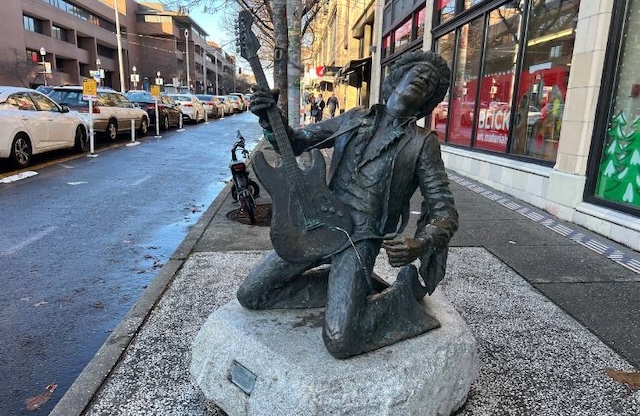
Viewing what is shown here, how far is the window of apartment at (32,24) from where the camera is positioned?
4553 cm

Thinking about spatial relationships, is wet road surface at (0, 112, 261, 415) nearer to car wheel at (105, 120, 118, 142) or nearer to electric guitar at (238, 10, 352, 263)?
electric guitar at (238, 10, 352, 263)

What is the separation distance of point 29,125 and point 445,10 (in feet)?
33.3

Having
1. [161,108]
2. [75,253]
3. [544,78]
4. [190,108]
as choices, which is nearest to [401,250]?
[75,253]

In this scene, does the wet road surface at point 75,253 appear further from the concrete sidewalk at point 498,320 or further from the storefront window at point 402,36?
the storefront window at point 402,36

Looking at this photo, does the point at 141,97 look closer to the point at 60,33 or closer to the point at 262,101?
the point at 262,101

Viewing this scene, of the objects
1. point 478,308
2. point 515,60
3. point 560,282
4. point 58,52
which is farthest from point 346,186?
point 58,52

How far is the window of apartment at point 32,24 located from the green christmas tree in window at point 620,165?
169ft

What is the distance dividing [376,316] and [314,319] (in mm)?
408

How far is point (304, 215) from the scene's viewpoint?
96.0 inches

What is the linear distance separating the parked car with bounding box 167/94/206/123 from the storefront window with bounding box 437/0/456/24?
56.9ft

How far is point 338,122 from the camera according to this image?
2.83 m

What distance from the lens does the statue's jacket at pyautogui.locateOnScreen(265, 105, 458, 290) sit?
2.50 m

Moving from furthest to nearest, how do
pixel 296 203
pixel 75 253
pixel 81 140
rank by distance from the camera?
pixel 81 140, pixel 75 253, pixel 296 203

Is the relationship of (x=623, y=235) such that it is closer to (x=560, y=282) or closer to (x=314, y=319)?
(x=560, y=282)
